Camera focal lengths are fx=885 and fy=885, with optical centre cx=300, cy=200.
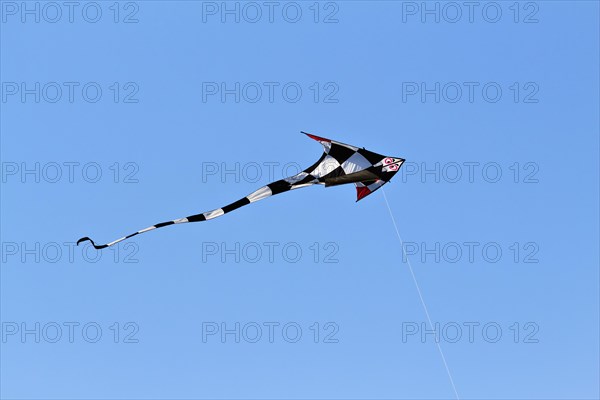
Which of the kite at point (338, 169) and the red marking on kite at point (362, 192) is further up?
the kite at point (338, 169)

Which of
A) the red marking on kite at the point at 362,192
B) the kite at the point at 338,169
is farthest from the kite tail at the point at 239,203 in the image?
the red marking on kite at the point at 362,192

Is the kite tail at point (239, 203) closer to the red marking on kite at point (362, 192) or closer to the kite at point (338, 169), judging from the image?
the kite at point (338, 169)

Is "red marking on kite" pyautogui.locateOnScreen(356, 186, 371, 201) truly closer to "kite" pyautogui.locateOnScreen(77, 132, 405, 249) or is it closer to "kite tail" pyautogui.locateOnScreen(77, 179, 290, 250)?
"kite" pyautogui.locateOnScreen(77, 132, 405, 249)

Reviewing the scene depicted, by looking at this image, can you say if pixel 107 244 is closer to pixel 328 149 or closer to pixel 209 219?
pixel 209 219

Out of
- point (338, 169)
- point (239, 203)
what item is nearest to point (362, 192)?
point (338, 169)

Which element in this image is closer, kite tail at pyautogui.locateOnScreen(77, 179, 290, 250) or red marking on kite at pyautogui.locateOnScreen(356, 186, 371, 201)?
kite tail at pyautogui.locateOnScreen(77, 179, 290, 250)

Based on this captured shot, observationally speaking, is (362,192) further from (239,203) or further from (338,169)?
(239,203)

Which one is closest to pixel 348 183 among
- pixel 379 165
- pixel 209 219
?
pixel 379 165

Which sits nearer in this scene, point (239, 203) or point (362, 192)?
point (239, 203)

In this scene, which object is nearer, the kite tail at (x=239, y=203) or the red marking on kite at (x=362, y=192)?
the kite tail at (x=239, y=203)

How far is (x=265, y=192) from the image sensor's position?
128ft

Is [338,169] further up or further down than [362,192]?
further up

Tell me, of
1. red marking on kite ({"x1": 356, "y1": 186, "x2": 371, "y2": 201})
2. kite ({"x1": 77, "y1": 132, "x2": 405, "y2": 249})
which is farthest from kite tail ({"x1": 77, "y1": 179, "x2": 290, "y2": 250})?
red marking on kite ({"x1": 356, "y1": 186, "x2": 371, "y2": 201})

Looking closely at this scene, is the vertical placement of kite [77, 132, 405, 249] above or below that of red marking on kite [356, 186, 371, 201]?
above
